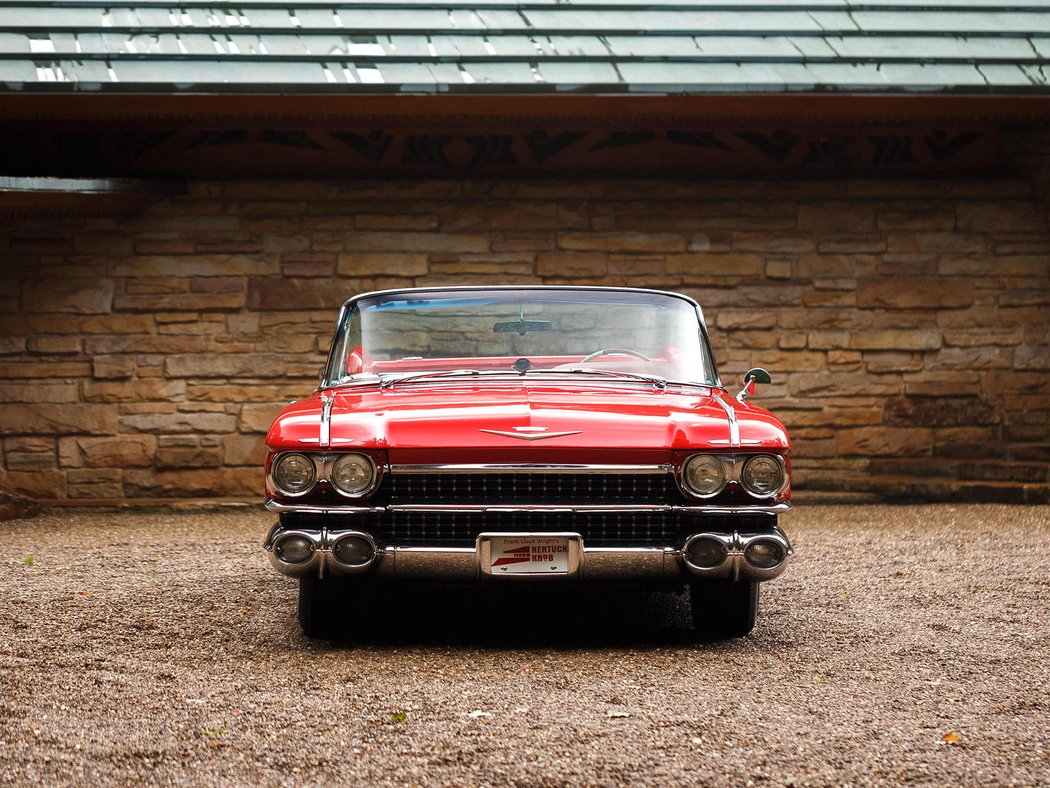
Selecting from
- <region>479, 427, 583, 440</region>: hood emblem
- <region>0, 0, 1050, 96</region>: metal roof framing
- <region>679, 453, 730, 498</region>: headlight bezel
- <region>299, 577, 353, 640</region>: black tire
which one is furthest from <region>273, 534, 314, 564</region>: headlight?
<region>0, 0, 1050, 96</region>: metal roof framing

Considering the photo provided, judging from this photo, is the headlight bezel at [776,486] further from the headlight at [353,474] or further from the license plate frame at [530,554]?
the headlight at [353,474]

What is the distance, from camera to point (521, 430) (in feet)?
13.7

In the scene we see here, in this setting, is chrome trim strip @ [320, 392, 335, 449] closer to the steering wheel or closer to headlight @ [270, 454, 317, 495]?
headlight @ [270, 454, 317, 495]

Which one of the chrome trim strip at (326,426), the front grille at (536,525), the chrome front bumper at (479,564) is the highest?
the chrome trim strip at (326,426)

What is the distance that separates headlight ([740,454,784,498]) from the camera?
419cm

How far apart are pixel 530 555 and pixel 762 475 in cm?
87

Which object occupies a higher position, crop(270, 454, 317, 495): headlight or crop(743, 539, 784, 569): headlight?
crop(270, 454, 317, 495): headlight

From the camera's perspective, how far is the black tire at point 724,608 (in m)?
4.53

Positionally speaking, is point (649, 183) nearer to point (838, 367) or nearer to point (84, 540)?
point (838, 367)

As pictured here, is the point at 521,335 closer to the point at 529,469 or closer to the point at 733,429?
the point at 529,469

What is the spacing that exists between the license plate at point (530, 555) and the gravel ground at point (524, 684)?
1.13 feet

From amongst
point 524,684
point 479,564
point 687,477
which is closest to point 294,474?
point 479,564

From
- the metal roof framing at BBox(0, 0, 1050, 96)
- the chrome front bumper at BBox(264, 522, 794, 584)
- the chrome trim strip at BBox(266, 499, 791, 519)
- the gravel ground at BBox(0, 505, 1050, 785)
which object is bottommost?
the gravel ground at BBox(0, 505, 1050, 785)

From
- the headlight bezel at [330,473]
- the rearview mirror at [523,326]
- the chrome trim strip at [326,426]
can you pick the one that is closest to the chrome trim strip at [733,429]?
the rearview mirror at [523,326]
